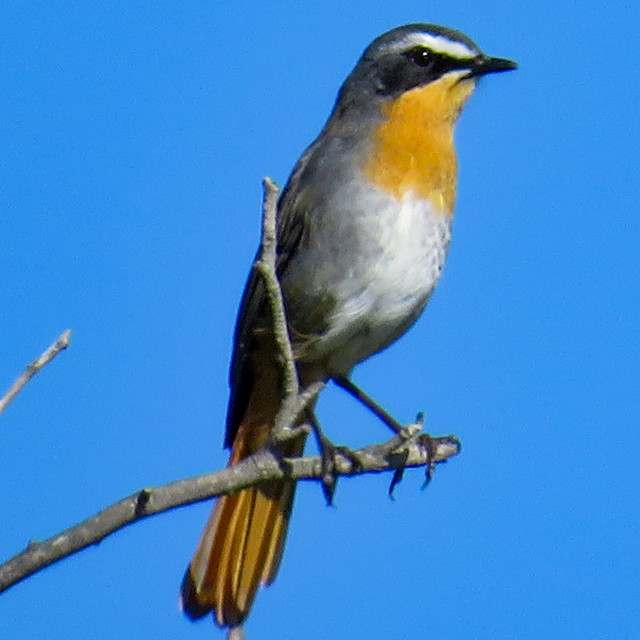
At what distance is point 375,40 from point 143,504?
363 centimetres

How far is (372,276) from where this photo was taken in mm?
5898

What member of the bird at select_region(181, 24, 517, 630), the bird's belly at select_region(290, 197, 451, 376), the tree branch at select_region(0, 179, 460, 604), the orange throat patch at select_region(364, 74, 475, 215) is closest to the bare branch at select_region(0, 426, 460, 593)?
the tree branch at select_region(0, 179, 460, 604)

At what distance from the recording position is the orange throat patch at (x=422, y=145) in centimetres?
605

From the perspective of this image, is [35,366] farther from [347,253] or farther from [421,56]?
[421,56]

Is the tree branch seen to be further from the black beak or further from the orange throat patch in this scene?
the black beak

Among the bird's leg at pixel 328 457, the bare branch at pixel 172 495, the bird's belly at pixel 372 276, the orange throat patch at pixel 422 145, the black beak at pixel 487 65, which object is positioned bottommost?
the bare branch at pixel 172 495

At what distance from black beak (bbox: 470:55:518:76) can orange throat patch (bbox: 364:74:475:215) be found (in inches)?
2.4

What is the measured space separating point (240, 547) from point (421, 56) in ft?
8.48

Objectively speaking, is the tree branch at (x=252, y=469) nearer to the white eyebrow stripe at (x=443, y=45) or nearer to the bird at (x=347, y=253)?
the bird at (x=347, y=253)

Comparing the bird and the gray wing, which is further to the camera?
the gray wing

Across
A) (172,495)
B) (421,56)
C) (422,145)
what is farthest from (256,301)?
(172,495)

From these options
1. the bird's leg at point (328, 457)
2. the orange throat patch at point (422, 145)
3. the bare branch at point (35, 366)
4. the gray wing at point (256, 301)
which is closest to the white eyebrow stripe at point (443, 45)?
the orange throat patch at point (422, 145)

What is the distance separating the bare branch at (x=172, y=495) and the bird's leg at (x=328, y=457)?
0.12 metres

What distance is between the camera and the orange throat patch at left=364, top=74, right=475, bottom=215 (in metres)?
6.05
